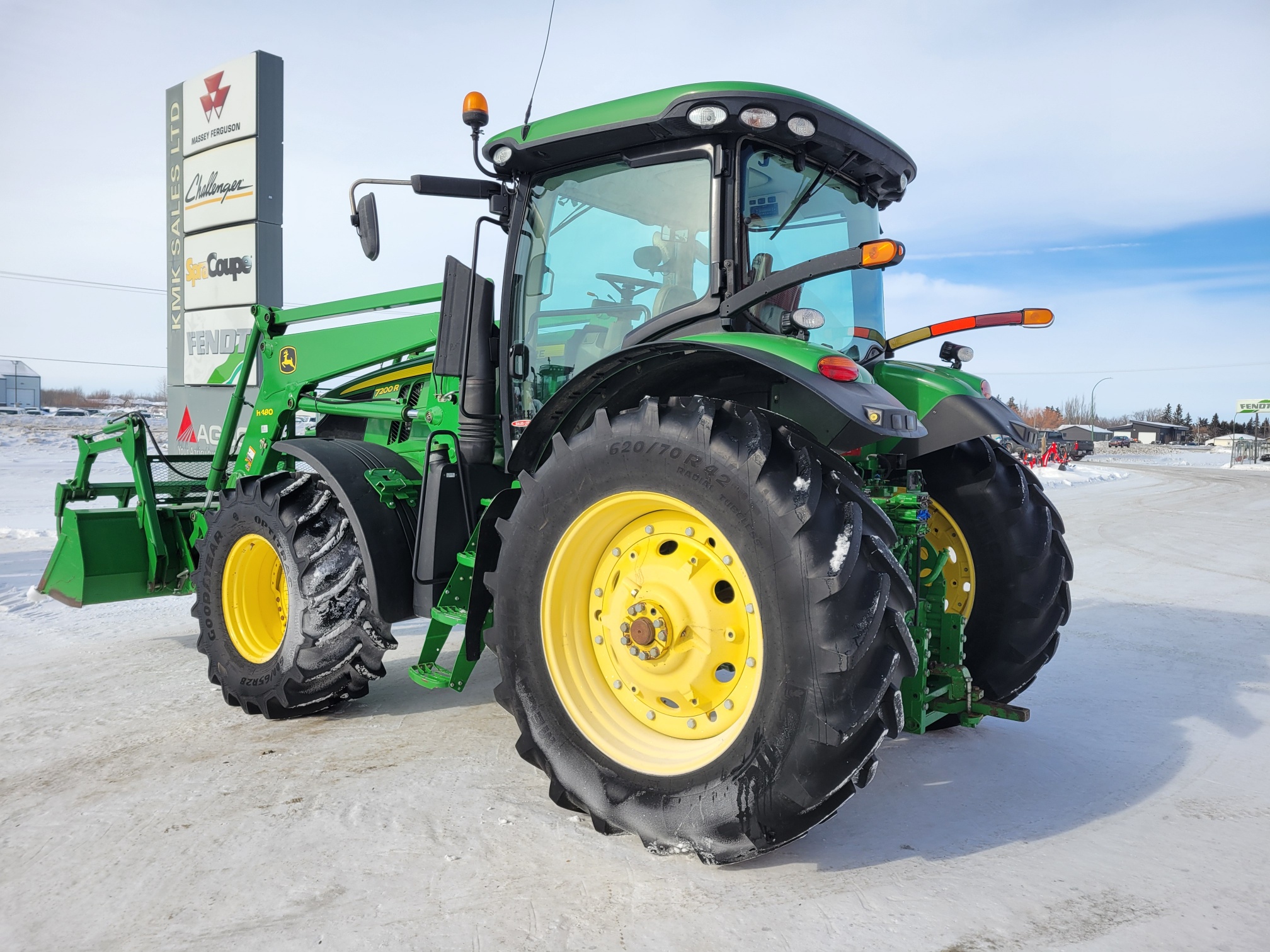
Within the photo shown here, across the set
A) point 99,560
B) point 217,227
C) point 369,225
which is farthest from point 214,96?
point 369,225

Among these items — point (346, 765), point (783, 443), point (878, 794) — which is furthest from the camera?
point (346, 765)

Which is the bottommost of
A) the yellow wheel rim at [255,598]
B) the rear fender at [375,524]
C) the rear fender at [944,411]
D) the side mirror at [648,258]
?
the yellow wheel rim at [255,598]

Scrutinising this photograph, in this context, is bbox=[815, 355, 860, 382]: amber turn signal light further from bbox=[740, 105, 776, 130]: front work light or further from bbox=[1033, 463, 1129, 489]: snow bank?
bbox=[1033, 463, 1129, 489]: snow bank

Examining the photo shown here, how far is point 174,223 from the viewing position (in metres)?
10.2

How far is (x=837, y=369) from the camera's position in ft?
7.99

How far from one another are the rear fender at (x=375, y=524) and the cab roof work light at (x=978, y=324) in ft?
7.54

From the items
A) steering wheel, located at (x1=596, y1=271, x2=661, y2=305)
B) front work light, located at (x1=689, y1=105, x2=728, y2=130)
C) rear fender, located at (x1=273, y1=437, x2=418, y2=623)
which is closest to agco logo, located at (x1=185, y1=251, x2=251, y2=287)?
rear fender, located at (x1=273, y1=437, x2=418, y2=623)

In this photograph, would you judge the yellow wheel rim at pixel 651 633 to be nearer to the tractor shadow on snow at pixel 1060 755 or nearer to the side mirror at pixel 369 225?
the tractor shadow on snow at pixel 1060 755

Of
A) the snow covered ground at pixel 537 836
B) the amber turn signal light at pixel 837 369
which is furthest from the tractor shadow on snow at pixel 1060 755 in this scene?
the amber turn signal light at pixel 837 369

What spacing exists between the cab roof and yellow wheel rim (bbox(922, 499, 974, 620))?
136cm

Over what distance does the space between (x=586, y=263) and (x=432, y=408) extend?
1103 millimetres

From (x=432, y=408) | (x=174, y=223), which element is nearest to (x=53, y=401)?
(x=174, y=223)

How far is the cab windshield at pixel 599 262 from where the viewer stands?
117 inches

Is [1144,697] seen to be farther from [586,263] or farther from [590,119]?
[590,119]
